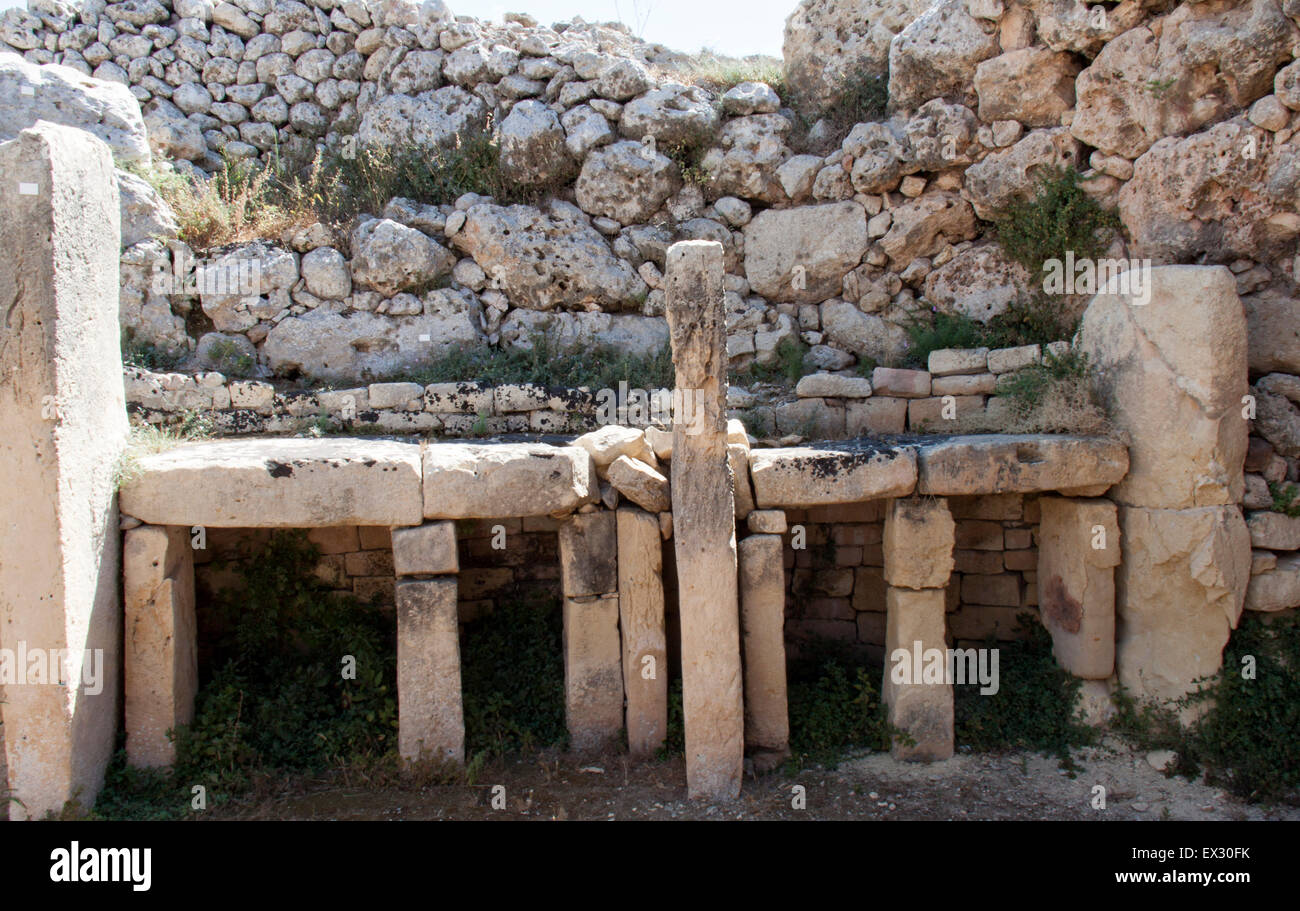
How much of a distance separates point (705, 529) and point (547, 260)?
4130mm

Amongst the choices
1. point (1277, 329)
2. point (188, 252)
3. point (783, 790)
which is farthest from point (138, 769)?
point (1277, 329)

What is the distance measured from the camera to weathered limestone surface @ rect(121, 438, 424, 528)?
5.34 metres

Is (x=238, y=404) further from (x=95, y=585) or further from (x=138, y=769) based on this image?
(x=138, y=769)

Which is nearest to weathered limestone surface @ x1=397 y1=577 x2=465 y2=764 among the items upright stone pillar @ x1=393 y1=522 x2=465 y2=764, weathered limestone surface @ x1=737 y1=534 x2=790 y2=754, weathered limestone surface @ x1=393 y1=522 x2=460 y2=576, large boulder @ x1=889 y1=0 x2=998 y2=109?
upright stone pillar @ x1=393 y1=522 x2=465 y2=764

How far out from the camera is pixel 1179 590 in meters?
6.09

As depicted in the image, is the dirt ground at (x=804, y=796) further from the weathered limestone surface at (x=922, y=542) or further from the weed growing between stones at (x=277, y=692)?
the weathered limestone surface at (x=922, y=542)

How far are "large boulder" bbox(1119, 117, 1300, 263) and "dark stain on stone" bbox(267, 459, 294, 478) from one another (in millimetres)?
6486

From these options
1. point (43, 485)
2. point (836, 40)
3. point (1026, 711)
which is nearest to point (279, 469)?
point (43, 485)

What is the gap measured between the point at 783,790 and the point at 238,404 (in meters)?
5.23

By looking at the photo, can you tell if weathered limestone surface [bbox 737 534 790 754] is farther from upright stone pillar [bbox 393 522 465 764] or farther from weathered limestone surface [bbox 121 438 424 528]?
weathered limestone surface [bbox 121 438 424 528]

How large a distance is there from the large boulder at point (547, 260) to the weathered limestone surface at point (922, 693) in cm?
408

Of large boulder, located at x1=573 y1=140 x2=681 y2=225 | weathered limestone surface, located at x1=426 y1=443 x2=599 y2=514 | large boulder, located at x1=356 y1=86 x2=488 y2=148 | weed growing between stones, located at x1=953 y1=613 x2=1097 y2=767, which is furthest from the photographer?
large boulder, located at x1=356 y1=86 x2=488 y2=148

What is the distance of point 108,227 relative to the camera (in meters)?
5.45

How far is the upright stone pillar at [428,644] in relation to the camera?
18.2 feet
